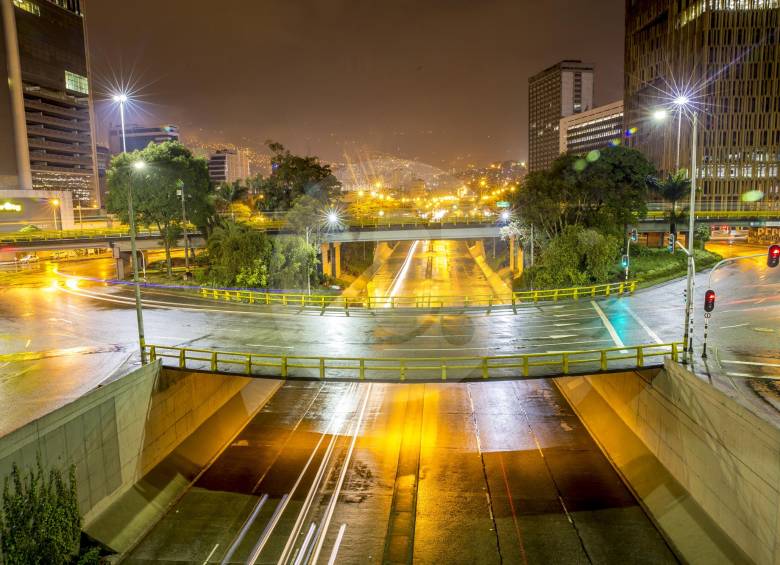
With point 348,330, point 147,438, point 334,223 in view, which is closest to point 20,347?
point 147,438

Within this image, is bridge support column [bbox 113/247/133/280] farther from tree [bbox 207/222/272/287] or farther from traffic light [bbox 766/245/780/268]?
traffic light [bbox 766/245/780/268]

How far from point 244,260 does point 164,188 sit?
40.4 feet

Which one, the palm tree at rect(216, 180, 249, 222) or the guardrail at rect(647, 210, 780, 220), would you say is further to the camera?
the palm tree at rect(216, 180, 249, 222)

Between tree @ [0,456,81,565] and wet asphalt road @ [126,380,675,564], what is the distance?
11.5 feet

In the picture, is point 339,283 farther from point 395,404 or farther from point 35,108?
point 35,108

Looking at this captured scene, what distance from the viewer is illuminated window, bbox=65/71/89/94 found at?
123750 millimetres

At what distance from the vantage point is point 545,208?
55688mm

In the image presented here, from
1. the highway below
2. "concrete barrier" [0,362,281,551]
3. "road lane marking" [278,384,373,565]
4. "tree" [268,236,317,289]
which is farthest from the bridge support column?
"road lane marking" [278,384,373,565]

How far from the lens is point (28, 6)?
11362 centimetres

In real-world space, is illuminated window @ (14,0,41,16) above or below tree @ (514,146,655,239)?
above

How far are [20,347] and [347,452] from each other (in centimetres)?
1775

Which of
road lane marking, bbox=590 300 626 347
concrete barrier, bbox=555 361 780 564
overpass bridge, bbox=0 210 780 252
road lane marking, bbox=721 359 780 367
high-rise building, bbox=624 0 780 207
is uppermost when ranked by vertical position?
high-rise building, bbox=624 0 780 207

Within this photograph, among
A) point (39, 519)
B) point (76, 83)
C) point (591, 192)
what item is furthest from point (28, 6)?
point (39, 519)

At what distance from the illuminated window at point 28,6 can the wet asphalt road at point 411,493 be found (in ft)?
394
